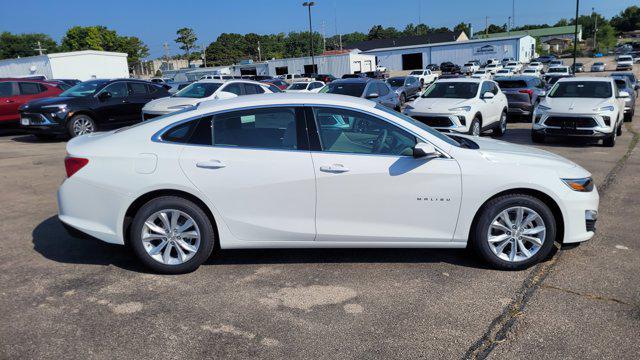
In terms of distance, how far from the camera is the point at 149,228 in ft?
14.0

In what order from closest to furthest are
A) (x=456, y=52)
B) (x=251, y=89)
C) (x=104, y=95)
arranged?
(x=104, y=95) → (x=251, y=89) → (x=456, y=52)

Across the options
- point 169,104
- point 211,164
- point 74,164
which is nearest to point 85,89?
point 169,104

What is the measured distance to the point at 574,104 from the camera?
1134 cm

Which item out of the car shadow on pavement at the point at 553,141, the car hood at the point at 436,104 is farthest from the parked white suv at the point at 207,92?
the car shadow on pavement at the point at 553,141

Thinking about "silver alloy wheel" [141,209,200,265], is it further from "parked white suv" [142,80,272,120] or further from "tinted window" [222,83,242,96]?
"tinted window" [222,83,242,96]

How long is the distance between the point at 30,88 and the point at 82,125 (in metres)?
3.69

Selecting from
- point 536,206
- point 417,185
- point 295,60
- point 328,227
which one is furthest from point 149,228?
point 295,60

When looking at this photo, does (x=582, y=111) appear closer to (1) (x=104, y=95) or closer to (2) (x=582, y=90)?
(2) (x=582, y=90)

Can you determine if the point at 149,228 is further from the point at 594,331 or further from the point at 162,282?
the point at 594,331

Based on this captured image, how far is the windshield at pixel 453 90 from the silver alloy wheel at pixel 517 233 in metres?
8.52

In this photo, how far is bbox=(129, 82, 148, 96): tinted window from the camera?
46.5 ft

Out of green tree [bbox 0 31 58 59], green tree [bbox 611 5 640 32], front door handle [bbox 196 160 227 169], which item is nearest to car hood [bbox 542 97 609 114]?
front door handle [bbox 196 160 227 169]

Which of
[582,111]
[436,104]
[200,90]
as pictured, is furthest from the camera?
[200,90]

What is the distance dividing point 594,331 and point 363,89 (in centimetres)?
1195
